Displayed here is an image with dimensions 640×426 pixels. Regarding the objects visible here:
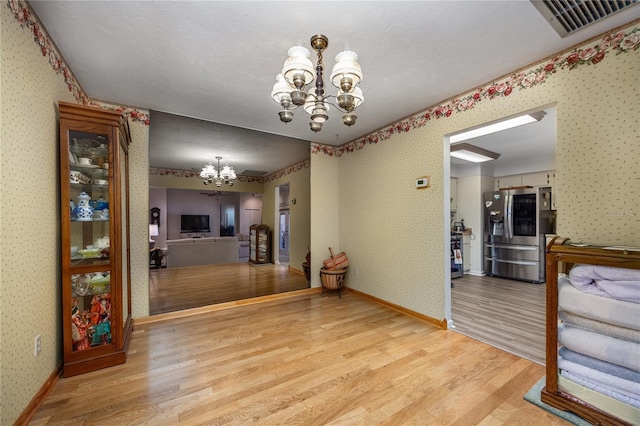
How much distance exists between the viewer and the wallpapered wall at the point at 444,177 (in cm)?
178

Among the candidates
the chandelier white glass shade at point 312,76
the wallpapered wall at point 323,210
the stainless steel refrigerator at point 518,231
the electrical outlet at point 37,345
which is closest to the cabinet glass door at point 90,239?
the electrical outlet at point 37,345

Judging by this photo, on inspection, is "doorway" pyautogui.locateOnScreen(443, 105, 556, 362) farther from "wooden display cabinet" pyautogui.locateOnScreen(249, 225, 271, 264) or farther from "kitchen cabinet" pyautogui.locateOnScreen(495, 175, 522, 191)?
"wooden display cabinet" pyautogui.locateOnScreen(249, 225, 271, 264)

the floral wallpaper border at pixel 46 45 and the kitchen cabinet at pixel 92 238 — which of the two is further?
the kitchen cabinet at pixel 92 238

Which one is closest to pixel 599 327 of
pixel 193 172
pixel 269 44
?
pixel 269 44

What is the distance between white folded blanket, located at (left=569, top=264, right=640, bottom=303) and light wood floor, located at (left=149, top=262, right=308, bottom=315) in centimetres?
366

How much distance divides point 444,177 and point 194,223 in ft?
32.2

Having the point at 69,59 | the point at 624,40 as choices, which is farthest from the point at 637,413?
the point at 69,59

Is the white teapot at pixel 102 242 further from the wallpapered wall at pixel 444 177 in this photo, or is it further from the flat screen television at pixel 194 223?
the flat screen television at pixel 194 223

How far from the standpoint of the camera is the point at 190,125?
3732 millimetres

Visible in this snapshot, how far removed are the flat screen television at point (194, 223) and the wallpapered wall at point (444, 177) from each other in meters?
7.64

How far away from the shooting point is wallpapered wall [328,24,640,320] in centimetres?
178

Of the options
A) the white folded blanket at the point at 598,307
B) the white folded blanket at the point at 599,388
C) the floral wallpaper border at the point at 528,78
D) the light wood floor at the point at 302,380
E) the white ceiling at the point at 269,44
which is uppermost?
the white ceiling at the point at 269,44

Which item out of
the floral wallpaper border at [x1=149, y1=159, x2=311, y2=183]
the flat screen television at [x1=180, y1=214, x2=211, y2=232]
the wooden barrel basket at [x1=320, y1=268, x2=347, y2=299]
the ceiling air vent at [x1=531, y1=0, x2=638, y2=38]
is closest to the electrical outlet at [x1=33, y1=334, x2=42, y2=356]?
the wooden barrel basket at [x1=320, y1=268, x2=347, y2=299]

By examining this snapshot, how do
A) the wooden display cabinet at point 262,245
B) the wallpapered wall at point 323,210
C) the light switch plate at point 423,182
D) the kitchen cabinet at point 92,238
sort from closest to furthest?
the kitchen cabinet at point 92,238
the light switch plate at point 423,182
the wallpapered wall at point 323,210
the wooden display cabinet at point 262,245
